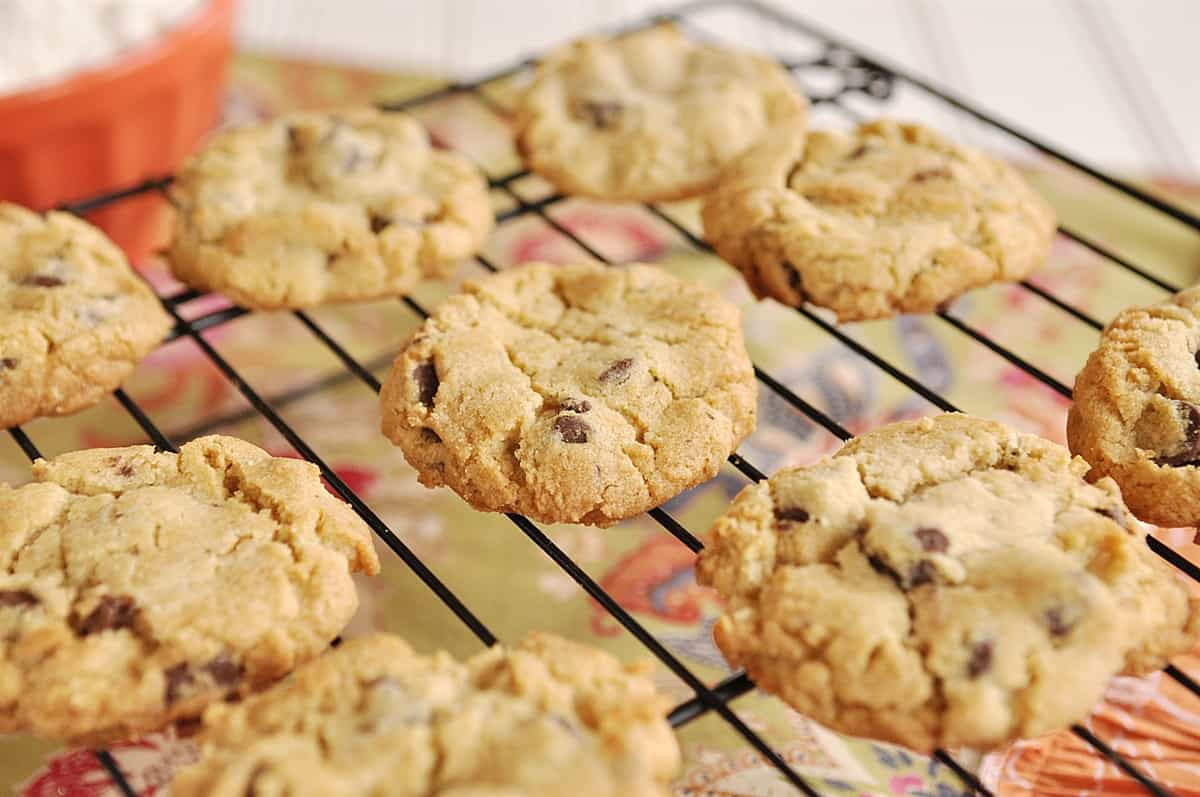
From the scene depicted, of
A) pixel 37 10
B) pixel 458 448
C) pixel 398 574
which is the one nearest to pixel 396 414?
pixel 458 448

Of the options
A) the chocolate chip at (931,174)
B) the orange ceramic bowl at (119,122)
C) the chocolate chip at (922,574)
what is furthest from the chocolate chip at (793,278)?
the orange ceramic bowl at (119,122)

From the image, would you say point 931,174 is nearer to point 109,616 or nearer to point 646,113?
point 646,113

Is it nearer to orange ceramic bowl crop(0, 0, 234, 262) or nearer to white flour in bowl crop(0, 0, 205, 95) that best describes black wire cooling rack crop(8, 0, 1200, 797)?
orange ceramic bowl crop(0, 0, 234, 262)

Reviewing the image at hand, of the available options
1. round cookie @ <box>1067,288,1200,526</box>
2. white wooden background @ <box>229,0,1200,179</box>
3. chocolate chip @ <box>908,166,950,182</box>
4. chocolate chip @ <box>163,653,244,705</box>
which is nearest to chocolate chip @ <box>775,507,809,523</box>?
round cookie @ <box>1067,288,1200,526</box>

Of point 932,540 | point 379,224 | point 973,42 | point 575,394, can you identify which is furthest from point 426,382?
point 973,42

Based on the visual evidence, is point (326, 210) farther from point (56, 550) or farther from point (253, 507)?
point (56, 550)

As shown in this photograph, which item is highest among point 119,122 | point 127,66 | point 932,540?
point 932,540

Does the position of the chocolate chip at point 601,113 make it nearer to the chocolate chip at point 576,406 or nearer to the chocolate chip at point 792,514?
the chocolate chip at point 576,406
